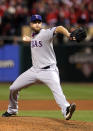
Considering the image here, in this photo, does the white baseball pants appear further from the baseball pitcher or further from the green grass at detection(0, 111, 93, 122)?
the green grass at detection(0, 111, 93, 122)

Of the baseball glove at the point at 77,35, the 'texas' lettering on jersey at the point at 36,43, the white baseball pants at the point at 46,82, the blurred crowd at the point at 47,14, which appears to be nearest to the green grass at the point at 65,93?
the blurred crowd at the point at 47,14

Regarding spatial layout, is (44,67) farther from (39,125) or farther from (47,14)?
(47,14)

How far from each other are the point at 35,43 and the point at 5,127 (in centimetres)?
162

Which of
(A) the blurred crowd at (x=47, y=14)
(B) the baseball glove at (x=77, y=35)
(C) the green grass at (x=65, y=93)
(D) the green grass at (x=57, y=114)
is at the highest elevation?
(A) the blurred crowd at (x=47, y=14)

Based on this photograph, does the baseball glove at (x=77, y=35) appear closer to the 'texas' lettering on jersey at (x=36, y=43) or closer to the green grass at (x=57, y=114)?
the 'texas' lettering on jersey at (x=36, y=43)

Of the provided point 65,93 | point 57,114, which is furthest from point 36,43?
point 65,93

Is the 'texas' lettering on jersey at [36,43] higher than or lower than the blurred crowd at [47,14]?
lower

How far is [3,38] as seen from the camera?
16844mm

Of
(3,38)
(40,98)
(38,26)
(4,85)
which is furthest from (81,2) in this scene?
(38,26)

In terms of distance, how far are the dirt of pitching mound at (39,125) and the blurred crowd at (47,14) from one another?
355 inches

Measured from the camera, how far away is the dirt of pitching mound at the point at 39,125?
262 inches

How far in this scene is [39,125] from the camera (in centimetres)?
695

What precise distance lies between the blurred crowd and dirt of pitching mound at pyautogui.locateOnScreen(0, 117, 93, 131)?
901 cm

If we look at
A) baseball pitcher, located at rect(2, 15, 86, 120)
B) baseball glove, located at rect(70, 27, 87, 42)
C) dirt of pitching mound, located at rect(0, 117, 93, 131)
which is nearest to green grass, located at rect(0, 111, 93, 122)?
dirt of pitching mound, located at rect(0, 117, 93, 131)
